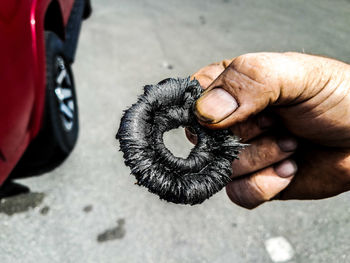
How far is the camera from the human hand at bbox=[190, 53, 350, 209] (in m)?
1.36

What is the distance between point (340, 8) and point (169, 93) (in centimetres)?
653

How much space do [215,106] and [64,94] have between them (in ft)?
6.99

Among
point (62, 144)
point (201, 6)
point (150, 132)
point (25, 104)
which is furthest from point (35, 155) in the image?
point (201, 6)

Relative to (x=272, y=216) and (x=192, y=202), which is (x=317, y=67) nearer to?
(x=192, y=202)

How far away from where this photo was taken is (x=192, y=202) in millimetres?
1160

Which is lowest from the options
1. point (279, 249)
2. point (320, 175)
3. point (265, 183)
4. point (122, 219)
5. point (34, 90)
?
point (122, 219)

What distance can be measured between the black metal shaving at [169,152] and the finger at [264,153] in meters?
0.74

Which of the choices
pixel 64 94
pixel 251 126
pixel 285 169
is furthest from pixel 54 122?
pixel 285 169

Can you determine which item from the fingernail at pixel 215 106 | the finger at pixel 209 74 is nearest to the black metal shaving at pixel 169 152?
the fingernail at pixel 215 106

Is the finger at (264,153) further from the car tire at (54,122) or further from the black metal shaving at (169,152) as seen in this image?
the car tire at (54,122)

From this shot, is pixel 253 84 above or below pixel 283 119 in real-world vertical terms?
above

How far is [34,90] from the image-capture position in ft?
7.71

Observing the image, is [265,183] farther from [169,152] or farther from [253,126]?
[169,152]

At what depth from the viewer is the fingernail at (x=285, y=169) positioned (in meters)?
2.02
